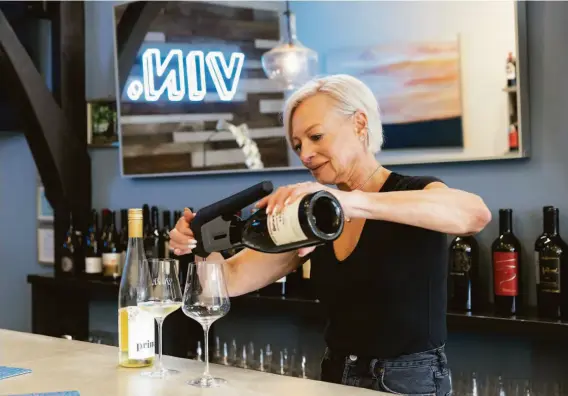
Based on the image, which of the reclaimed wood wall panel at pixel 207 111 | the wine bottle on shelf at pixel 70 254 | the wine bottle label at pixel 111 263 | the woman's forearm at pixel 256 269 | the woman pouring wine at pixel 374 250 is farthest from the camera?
the wine bottle on shelf at pixel 70 254

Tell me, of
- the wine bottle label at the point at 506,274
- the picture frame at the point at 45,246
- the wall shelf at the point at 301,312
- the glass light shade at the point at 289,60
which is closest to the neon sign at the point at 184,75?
the glass light shade at the point at 289,60

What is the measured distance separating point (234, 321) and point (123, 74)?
127 centimetres

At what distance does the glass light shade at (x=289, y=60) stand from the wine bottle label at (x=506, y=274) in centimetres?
105

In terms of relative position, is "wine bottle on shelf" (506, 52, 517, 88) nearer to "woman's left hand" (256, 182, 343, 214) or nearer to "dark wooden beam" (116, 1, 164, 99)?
"woman's left hand" (256, 182, 343, 214)

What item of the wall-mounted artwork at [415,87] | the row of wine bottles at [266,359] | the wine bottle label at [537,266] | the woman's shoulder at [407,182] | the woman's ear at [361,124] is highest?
the wall-mounted artwork at [415,87]

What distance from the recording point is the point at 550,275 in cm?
221

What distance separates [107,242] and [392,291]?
2258mm

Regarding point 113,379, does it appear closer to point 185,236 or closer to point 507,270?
point 185,236

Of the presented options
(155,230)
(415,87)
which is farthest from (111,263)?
(415,87)

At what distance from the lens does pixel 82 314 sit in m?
3.80

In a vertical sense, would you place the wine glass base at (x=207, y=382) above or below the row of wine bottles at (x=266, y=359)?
above

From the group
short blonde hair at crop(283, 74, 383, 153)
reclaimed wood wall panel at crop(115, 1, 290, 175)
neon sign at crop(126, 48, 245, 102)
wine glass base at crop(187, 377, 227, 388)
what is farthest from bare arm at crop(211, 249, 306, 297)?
neon sign at crop(126, 48, 245, 102)

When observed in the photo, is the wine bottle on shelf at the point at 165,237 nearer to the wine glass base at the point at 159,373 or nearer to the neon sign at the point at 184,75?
the neon sign at the point at 184,75

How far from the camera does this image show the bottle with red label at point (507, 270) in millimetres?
2309
